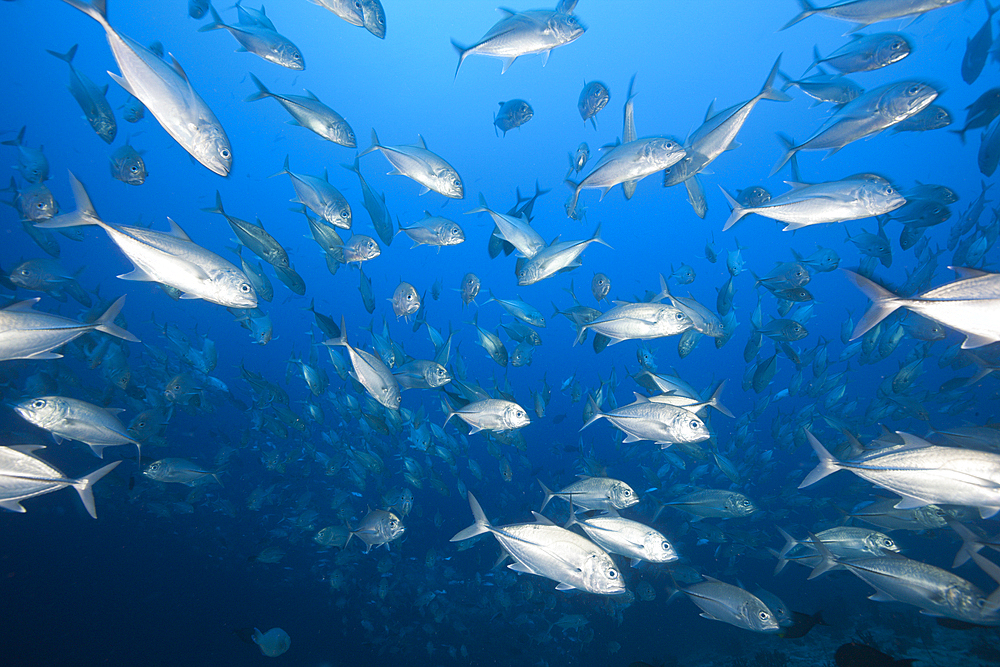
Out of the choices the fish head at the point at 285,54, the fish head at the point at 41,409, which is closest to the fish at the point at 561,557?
the fish head at the point at 41,409

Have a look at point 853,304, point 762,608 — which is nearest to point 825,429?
point 762,608

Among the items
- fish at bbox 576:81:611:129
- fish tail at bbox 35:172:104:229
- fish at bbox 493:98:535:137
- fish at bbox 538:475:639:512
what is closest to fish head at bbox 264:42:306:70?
fish tail at bbox 35:172:104:229

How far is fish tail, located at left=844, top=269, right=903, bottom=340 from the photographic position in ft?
7.72

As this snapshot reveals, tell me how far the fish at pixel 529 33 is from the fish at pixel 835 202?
2540mm

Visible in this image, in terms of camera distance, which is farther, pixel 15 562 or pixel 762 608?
pixel 15 562

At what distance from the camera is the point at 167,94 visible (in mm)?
2244

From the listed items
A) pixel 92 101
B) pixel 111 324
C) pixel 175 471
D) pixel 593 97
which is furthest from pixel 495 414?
pixel 92 101

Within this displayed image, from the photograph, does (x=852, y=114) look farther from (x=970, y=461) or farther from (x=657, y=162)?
(x=970, y=461)

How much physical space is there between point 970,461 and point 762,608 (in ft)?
6.98

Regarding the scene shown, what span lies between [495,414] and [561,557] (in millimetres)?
1424

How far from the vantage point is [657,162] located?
11.1 ft

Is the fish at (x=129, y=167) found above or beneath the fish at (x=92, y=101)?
beneath

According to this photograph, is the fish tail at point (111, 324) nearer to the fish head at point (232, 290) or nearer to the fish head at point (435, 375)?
the fish head at point (232, 290)

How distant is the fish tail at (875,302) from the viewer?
2.35 metres
